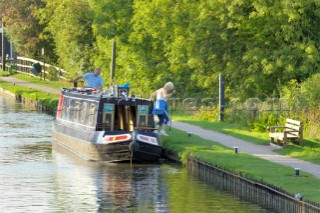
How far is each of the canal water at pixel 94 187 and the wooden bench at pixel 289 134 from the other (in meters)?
2.94

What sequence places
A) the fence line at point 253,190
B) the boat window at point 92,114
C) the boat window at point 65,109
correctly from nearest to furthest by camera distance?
the fence line at point 253,190
the boat window at point 92,114
the boat window at point 65,109

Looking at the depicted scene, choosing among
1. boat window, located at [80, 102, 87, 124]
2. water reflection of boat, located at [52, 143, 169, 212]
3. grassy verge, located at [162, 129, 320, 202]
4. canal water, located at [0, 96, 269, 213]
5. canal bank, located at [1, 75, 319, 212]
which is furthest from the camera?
boat window, located at [80, 102, 87, 124]

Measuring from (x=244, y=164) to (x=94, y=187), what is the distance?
12.1ft

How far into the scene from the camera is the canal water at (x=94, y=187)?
21812 mm

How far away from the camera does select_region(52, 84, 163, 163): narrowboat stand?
2892cm

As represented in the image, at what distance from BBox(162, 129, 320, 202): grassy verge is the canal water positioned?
660 mm

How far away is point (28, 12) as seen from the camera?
70562mm

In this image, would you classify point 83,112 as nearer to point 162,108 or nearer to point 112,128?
point 112,128

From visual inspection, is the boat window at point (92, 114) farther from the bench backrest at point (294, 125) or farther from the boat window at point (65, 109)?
the bench backrest at point (294, 125)

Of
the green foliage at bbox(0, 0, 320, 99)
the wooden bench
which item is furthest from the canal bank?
the green foliage at bbox(0, 0, 320, 99)

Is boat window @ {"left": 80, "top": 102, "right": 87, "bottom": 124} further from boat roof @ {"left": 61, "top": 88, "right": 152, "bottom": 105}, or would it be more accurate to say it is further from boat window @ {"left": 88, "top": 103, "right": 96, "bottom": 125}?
boat window @ {"left": 88, "top": 103, "right": 96, "bottom": 125}

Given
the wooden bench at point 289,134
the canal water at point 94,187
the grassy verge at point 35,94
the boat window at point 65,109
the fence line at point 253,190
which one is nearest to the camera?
the fence line at point 253,190

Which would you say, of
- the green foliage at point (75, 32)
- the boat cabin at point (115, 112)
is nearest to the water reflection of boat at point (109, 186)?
the boat cabin at point (115, 112)

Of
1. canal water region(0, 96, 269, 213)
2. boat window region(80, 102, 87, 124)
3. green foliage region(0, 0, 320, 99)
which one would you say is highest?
green foliage region(0, 0, 320, 99)
